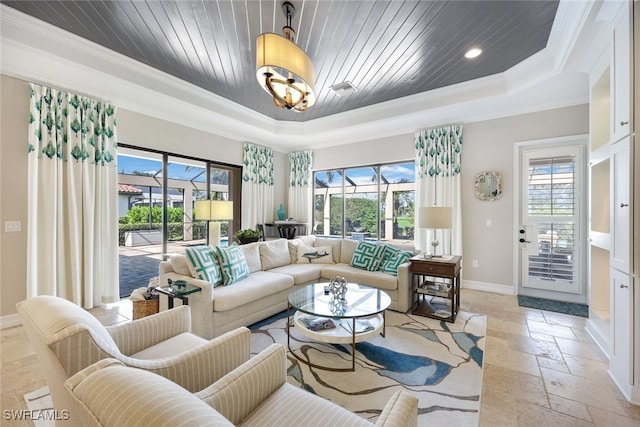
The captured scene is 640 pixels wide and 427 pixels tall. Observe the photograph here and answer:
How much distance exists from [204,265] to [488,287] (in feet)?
14.0

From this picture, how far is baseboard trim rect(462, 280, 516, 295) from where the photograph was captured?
13.7 ft

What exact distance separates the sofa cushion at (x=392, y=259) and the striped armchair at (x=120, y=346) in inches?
99.1

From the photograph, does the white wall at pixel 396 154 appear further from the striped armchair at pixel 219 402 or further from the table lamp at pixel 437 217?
the striped armchair at pixel 219 402

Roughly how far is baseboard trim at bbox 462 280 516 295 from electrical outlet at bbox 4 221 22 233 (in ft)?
20.1

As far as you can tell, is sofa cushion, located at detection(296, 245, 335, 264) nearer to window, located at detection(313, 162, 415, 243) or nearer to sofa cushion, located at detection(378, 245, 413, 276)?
sofa cushion, located at detection(378, 245, 413, 276)

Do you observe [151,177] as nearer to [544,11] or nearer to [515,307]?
[544,11]

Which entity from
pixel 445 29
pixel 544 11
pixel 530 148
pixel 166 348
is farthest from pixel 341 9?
pixel 530 148

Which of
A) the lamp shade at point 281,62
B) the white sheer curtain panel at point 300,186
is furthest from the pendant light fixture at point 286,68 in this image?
the white sheer curtain panel at point 300,186

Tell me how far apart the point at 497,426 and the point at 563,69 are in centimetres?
346

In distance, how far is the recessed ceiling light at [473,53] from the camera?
9.83 feet

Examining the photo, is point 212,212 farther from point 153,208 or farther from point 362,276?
point 362,276

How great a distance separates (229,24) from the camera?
2.58m

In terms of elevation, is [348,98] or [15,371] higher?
[348,98]

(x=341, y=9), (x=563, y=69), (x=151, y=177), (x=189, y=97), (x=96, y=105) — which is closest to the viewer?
(x=341, y=9)
